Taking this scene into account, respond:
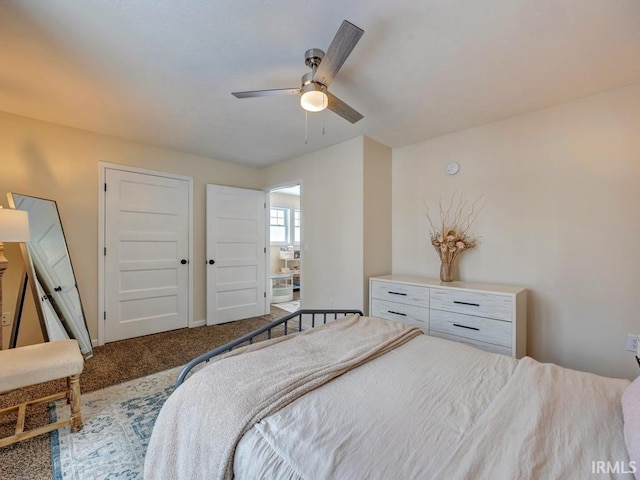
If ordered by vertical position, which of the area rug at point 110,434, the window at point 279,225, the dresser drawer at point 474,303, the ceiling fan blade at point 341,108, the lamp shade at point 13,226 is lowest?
the area rug at point 110,434

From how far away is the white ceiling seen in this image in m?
1.54

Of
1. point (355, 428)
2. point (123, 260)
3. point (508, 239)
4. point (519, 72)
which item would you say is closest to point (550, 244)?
point (508, 239)

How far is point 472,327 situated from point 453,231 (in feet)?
3.30

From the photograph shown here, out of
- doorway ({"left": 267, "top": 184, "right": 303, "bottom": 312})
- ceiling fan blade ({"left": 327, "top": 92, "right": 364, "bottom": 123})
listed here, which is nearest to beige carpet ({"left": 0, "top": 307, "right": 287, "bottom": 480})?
doorway ({"left": 267, "top": 184, "right": 303, "bottom": 312})

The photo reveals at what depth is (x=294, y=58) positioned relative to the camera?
1908mm

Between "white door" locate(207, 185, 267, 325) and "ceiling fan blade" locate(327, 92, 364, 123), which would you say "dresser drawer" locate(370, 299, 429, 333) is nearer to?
"ceiling fan blade" locate(327, 92, 364, 123)

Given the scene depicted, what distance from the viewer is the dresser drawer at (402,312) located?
2809mm

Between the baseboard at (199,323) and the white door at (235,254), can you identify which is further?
the white door at (235,254)

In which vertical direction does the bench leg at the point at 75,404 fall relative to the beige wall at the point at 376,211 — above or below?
below

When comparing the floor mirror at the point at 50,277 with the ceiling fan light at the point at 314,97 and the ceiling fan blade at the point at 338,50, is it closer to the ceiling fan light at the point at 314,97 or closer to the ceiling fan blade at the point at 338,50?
the ceiling fan light at the point at 314,97

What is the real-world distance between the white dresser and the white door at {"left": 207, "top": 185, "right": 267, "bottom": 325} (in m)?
2.16

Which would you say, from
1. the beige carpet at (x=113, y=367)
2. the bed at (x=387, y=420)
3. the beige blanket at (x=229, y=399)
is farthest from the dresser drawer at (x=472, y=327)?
the beige carpet at (x=113, y=367)

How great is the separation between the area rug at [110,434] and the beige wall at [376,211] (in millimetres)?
2215

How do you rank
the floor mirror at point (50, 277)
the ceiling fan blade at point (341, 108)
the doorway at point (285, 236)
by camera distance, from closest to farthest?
the ceiling fan blade at point (341, 108) < the floor mirror at point (50, 277) < the doorway at point (285, 236)
